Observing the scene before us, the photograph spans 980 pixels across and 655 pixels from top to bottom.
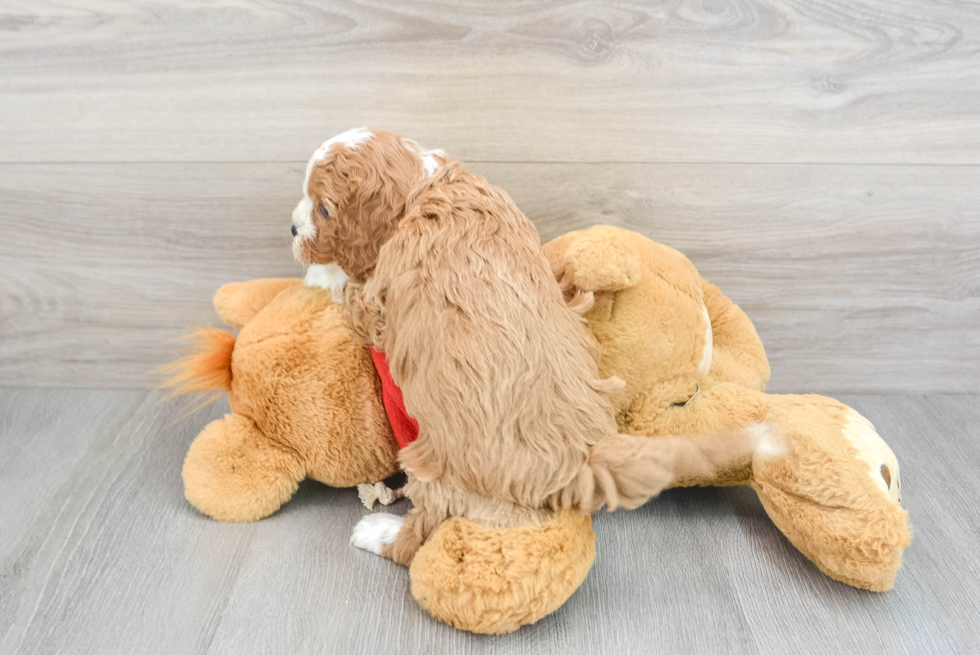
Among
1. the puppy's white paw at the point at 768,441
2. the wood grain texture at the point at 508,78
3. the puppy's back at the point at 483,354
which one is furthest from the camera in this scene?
the wood grain texture at the point at 508,78

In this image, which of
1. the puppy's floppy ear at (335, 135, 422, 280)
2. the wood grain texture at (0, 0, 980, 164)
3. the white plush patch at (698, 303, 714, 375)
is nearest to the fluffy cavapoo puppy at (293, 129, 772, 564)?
the puppy's floppy ear at (335, 135, 422, 280)

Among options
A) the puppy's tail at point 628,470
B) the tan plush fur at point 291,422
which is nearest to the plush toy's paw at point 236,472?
the tan plush fur at point 291,422

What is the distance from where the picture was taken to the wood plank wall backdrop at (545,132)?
80 cm

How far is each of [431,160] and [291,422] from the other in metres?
0.33

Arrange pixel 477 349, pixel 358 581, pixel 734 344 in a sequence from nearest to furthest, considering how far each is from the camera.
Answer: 1. pixel 477 349
2. pixel 358 581
3. pixel 734 344

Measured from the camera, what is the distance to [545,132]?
842 mm

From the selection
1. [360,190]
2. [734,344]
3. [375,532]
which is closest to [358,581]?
[375,532]

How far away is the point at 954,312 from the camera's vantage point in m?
0.96

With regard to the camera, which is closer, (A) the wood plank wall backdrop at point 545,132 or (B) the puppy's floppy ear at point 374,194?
(B) the puppy's floppy ear at point 374,194

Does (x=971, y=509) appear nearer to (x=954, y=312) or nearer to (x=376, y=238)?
(x=954, y=312)

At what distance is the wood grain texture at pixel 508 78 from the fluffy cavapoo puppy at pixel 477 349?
0.71 feet

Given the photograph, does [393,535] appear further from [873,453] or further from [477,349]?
[873,453]

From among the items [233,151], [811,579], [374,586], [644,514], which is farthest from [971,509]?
[233,151]

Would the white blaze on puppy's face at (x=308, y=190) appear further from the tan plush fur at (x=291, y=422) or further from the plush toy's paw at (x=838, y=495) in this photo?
the plush toy's paw at (x=838, y=495)
